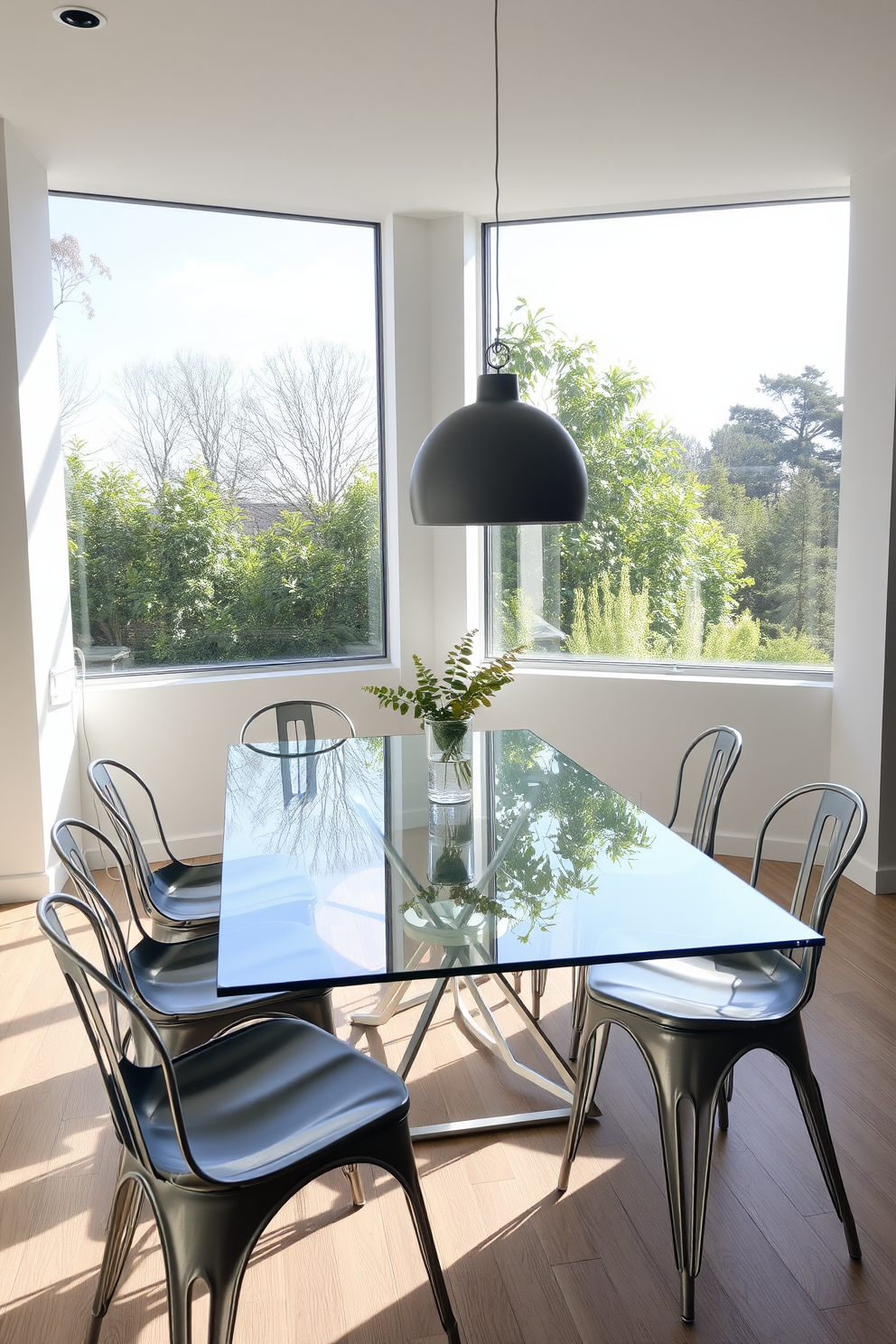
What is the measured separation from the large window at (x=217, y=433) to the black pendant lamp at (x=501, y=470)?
271 cm

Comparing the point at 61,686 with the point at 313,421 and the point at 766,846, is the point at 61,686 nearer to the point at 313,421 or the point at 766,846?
the point at 313,421

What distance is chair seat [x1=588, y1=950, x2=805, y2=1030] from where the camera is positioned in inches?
81.5

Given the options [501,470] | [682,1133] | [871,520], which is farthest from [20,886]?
[871,520]

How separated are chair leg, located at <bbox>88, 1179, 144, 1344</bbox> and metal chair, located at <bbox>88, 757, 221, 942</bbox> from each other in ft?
2.69

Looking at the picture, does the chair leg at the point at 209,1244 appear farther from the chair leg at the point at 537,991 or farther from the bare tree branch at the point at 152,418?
the bare tree branch at the point at 152,418

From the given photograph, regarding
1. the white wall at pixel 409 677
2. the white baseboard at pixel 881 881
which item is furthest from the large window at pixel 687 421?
the white baseboard at pixel 881 881

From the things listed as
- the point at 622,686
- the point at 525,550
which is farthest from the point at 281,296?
the point at 622,686

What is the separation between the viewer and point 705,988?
7.39ft

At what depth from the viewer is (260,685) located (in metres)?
4.84

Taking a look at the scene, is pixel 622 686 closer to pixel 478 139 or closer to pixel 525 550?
pixel 525 550

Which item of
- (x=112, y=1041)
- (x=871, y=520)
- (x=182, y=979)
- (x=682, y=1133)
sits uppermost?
(x=871, y=520)

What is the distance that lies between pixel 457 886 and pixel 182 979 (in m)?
0.77

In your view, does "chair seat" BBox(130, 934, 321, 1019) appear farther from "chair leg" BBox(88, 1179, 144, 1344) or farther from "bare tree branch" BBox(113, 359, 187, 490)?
"bare tree branch" BBox(113, 359, 187, 490)

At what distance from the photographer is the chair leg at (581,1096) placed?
230 centimetres
